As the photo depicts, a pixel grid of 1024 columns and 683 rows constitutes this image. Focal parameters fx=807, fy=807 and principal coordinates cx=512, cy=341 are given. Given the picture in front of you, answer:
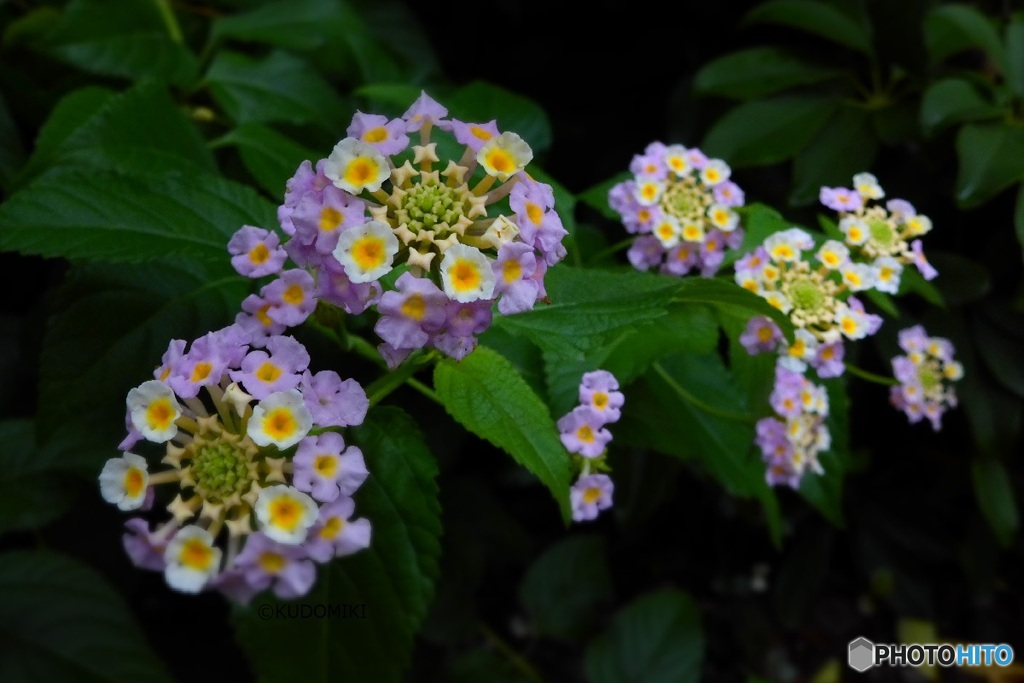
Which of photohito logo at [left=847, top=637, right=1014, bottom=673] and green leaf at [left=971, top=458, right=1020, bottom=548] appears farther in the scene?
photohito logo at [left=847, top=637, right=1014, bottom=673]

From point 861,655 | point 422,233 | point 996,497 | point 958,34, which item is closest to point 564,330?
point 422,233

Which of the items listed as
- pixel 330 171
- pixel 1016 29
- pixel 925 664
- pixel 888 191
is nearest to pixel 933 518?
pixel 925 664

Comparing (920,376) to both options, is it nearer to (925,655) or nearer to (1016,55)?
(1016,55)

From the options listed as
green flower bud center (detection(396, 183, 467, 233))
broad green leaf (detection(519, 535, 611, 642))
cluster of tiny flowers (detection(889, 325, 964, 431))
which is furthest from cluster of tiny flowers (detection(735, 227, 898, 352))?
broad green leaf (detection(519, 535, 611, 642))

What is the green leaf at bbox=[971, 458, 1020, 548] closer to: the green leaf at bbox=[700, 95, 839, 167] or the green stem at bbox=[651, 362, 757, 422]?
the green leaf at bbox=[700, 95, 839, 167]

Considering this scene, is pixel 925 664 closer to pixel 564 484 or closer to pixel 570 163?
pixel 570 163

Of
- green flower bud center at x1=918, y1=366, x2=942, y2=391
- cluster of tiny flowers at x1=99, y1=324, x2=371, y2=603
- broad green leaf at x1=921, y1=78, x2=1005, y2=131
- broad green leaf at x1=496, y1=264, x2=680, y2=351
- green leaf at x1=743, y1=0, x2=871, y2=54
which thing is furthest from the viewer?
green leaf at x1=743, y1=0, x2=871, y2=54

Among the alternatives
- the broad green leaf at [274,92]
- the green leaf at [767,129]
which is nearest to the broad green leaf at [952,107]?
the green leaf at [767,129]

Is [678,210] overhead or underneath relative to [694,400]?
overhead
